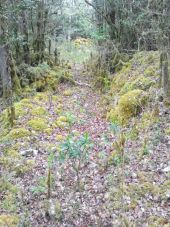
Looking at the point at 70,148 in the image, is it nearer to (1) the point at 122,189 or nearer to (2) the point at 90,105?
(1) the point at 122,189

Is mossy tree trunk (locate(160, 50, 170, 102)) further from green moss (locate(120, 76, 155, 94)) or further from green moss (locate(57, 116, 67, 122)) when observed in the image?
green moss (locate(57, 116, 67, 122))

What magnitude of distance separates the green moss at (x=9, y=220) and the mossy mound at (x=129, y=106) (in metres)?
5.21

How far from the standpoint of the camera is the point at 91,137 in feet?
33.0

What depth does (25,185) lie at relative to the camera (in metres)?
7.50

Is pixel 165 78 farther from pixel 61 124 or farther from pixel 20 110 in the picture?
pixel 20 110

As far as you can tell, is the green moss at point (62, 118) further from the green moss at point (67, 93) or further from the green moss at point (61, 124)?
the green moss at point (67, 93)

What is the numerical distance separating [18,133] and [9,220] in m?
4.09

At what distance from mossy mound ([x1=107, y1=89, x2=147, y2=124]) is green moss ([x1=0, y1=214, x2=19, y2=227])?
521 centimetres

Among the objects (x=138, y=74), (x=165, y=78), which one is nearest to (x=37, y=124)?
(x=165, y=78)

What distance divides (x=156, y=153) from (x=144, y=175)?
90 centimetres

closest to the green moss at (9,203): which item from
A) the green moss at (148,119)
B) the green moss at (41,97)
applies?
the green moss at (148,119)

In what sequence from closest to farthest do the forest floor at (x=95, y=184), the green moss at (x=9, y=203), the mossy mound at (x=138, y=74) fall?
the forest floor at (x=95, y=184) < the green moss at (x=9, y=203) < the mossy mound at (x=138, y=74)

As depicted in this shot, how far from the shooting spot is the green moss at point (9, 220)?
6.15m

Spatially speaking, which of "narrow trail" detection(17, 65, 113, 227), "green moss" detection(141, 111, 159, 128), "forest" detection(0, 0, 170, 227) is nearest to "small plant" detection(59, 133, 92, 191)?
"forest" detection(0, 0, 170, 227)
